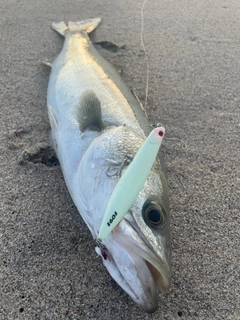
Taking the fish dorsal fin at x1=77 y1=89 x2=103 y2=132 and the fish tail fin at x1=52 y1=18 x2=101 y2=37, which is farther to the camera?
the fish tail fin at x1=52 y1=18 x2=101 y2=37

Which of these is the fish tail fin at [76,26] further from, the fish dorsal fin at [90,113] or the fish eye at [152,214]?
the fish eye at [152,214]

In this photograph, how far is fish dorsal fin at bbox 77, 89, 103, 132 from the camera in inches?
103

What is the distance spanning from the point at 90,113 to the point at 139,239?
124 centimetres

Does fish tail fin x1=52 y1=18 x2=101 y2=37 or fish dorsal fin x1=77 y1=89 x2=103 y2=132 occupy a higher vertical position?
fish tail fin x1=52 y1=18 x2=101 y2=37

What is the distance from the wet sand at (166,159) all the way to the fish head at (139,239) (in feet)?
0.99

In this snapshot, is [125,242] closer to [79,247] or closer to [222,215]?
[79,247]

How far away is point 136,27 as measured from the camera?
4.73m

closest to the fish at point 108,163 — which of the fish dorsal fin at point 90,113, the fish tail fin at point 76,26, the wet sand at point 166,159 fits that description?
the fish dorsal fin at point 90,113

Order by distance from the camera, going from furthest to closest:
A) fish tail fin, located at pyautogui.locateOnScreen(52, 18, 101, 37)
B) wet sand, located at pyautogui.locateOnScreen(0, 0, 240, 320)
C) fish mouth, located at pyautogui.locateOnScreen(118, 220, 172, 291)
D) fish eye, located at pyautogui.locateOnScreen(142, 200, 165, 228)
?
fish tail fin, located at pyautogui.locateOnScreen(52, 18, 101, 37)
wet sand, located at pyautogui.locateOnScreen(0, 0, 240, 320)
fish eye, located at pyautogui.locateOnScreen(142, 200, 165, 228)
fish mouth, located at pyautogui.locateOnScreen(118, 220, 172, 291)

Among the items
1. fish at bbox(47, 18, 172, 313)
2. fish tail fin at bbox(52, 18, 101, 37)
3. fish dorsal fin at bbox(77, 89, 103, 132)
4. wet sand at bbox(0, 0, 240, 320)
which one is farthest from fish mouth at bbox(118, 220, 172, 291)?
fish tail fin at bbox(52, 18, 101, 37)

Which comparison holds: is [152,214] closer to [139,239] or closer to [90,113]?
[139,239]

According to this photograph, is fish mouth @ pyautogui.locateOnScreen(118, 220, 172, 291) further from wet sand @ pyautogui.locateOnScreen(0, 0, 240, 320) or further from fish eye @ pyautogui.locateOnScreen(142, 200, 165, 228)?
wet sand @ pyautogui.locateOnScreen(0, 0, 240, 320)

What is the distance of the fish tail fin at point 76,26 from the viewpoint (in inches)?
176

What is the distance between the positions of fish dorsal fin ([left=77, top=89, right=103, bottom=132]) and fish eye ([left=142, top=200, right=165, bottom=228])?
0.92 meters
